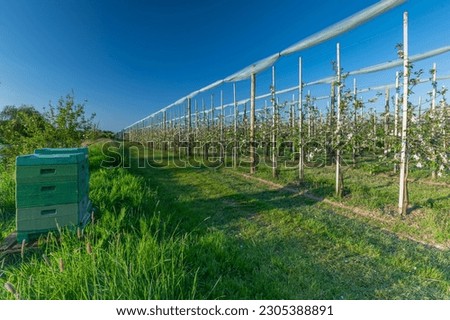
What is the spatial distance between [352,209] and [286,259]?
2.80 m

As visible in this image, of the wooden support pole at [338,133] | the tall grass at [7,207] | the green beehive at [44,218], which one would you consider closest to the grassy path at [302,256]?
the wooden support pole at [338,133]

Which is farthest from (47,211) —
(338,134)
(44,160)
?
(338,134)

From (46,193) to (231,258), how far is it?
2528 millimetres

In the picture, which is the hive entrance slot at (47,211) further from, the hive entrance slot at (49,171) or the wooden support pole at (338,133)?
the wooden support pole at (338,133)

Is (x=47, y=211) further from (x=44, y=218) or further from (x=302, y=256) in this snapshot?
(x=302, y=256)

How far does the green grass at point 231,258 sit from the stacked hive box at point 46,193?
0.27 m

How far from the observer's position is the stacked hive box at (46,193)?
3295mm

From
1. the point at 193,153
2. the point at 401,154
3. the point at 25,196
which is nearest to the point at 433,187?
the point at 401,154

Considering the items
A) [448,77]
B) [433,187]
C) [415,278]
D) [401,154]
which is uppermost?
[448,77]

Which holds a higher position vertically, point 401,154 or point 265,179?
point 401,154

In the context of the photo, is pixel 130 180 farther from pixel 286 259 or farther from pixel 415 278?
pixel 415 278

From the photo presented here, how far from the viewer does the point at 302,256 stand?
3311 millimetres

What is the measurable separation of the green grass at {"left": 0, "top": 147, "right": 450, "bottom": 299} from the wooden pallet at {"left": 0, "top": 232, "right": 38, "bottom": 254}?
121 mm

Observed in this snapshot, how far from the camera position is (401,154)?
189 inches
